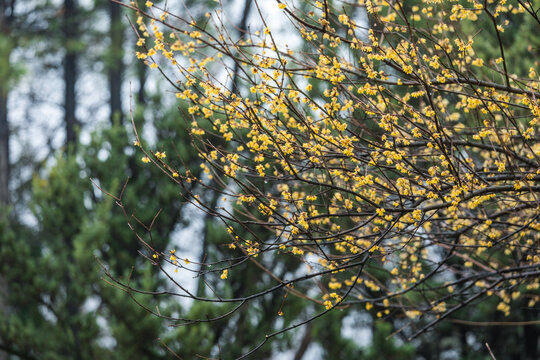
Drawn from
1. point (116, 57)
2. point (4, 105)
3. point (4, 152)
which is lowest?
point (4, 152)

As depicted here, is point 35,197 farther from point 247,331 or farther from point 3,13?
point 3,13

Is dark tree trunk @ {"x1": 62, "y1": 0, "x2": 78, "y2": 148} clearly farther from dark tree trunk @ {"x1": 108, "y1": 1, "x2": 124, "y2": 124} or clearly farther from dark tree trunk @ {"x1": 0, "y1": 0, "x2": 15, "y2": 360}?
dark tree trunk @ {"x1": 0, "y1": 0, "x2": 15, "y2": 360}

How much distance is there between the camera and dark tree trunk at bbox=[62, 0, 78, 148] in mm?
12711

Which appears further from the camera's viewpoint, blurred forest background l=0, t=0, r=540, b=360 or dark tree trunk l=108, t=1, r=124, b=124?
dark tree trunk l=108, t=1, r=124, b=124

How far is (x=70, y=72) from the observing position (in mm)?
13164

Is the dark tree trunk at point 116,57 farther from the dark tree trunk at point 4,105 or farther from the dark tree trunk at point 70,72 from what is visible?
the dark tree trunk at point 4,105

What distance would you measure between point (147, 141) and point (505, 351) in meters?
8.31

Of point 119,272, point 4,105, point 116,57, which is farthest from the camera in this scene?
point 4,105

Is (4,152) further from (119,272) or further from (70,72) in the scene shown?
(119,272)

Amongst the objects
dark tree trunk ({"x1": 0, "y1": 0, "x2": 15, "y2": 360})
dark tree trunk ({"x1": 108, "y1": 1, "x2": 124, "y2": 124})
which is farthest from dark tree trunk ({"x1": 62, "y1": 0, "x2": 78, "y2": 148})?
dark tree trunk ({"x1": 0, "y1": 0, "x2": 15, "y2": 360})

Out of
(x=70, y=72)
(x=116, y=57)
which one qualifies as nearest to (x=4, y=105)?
(x=70, y=72)

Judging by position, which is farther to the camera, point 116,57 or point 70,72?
point 70,72

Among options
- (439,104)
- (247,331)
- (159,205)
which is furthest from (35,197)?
(439,104)

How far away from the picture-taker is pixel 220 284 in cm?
788
